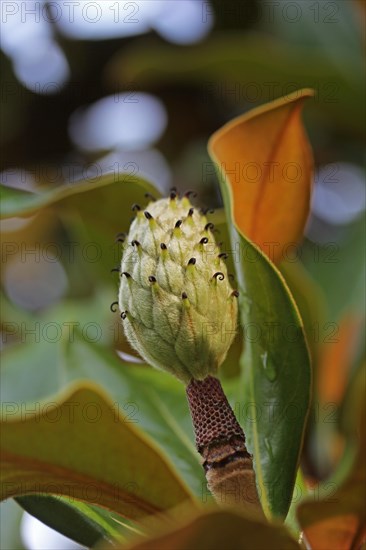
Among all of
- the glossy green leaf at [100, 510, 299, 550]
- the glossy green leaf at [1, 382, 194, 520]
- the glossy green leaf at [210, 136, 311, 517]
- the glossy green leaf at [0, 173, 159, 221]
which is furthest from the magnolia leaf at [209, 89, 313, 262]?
the glossy green leaf at [100, 510, 299, 550]

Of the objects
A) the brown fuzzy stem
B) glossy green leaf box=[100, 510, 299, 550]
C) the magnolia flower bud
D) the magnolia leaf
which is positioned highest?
the magnolia leaf

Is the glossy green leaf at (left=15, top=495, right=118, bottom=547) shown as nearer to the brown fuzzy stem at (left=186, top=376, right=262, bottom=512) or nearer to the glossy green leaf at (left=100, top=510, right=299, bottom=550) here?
the brown fuzzy stem at (left=186, top=376, right=262, bottom=512)

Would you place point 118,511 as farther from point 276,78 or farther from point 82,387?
point 276,78

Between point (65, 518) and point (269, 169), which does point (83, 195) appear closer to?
point (269, 169)

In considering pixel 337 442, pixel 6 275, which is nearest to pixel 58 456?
pixel 337 442

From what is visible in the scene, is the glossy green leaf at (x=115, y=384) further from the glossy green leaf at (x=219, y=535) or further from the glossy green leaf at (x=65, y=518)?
the glossy green leaf at (x=219, y=535)

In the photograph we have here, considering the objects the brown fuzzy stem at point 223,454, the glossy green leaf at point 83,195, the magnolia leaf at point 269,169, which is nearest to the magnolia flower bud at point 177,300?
the brown fuzzy stem at point 223,454
